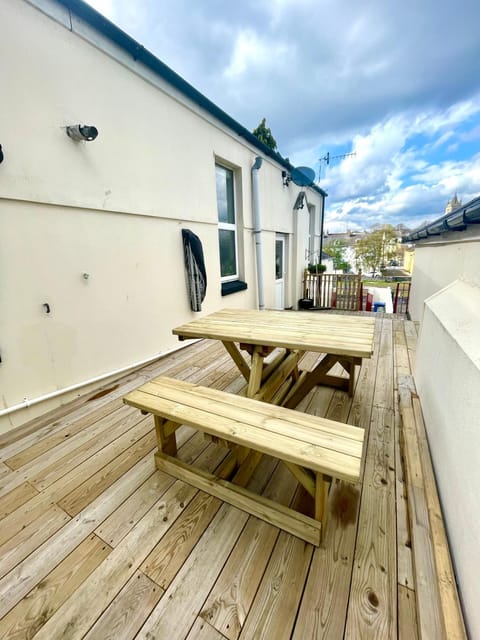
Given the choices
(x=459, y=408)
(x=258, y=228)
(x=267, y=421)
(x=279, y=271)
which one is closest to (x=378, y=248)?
(x=279, y=271)

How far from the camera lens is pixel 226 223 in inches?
174

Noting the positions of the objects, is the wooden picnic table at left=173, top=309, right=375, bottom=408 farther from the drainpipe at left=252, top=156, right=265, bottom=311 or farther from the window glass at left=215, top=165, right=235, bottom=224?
the drainpipe at left=252, top=156, right=265, bottom=311

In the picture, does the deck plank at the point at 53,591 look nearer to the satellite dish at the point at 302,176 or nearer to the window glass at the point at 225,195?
the window glass at the point at 225,195

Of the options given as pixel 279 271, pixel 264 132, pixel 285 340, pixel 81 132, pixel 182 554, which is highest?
pixel 264 132

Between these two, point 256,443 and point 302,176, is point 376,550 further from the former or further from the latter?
point 302,176

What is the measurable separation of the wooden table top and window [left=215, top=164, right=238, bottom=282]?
2429 mm

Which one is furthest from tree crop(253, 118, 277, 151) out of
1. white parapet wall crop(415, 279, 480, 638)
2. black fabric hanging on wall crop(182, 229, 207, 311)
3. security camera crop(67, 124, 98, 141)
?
white parapet wall crop(415, 279, 480, 638)

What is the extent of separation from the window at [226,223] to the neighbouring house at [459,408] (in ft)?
10.4

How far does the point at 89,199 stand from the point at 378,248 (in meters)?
26.9

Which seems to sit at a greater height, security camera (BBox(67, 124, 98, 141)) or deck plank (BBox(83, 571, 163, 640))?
security camera (BBox(67, 124, 98, 141))

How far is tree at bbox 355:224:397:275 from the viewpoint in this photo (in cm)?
2348

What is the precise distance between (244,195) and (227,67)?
1.95 meters

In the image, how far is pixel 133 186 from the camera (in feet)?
8.58

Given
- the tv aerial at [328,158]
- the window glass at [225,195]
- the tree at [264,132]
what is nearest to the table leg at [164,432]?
the window glass at [225,195]
